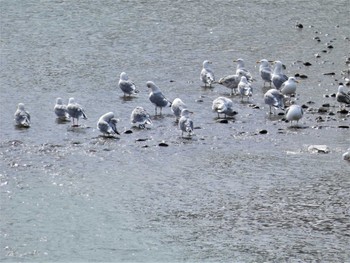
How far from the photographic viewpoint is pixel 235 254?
13.6m

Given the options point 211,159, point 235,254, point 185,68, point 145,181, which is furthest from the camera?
point 185,68

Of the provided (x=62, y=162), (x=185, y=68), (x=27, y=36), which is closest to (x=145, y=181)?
(x=62, y=162)

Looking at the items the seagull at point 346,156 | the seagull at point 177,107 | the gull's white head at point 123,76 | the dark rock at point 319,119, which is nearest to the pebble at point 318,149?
the seagull at point 346,156

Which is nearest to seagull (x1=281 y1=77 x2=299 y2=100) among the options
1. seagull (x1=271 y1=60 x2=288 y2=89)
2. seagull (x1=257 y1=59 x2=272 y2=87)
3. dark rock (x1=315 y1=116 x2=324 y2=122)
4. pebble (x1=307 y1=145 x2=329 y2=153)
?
seagull (x1=271 y1=60 x2=288 y2=89)

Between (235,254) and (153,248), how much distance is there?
3.76 ft

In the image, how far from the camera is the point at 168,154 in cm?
1816

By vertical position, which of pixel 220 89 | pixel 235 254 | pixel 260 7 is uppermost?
pixel 260 7

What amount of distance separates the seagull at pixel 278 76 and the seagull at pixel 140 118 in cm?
479

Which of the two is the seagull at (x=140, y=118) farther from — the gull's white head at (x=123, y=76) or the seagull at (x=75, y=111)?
the gull's white head at (x=123, y=76)

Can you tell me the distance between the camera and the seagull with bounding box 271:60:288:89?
928 inches

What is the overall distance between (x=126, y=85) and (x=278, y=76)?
12.4 ft

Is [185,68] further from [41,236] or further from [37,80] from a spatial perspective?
[41,236]

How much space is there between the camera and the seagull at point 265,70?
78.9 ft

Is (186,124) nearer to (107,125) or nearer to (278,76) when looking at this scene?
(107,125)
